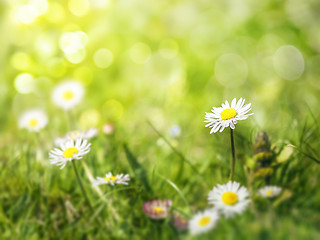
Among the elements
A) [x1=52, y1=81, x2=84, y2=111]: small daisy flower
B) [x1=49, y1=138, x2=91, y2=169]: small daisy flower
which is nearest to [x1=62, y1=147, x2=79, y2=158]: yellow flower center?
[x1=49, y1=138, x2=91, y2=169]: small daisy flower

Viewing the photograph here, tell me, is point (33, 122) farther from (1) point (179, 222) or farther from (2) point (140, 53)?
(2) point (140, 53)

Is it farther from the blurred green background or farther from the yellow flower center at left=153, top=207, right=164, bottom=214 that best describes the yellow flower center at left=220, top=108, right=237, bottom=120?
the blurred green background

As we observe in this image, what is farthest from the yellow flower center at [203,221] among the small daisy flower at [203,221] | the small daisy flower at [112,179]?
the small daisy flower at [112,179]

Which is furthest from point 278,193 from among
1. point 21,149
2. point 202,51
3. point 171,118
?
point 202,51

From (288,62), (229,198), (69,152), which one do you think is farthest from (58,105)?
Answer: (288,62)

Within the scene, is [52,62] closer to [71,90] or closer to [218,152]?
[71,90]

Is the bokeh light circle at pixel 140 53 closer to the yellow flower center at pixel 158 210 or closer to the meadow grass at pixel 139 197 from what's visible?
the meadow grass at pixel 139 197
